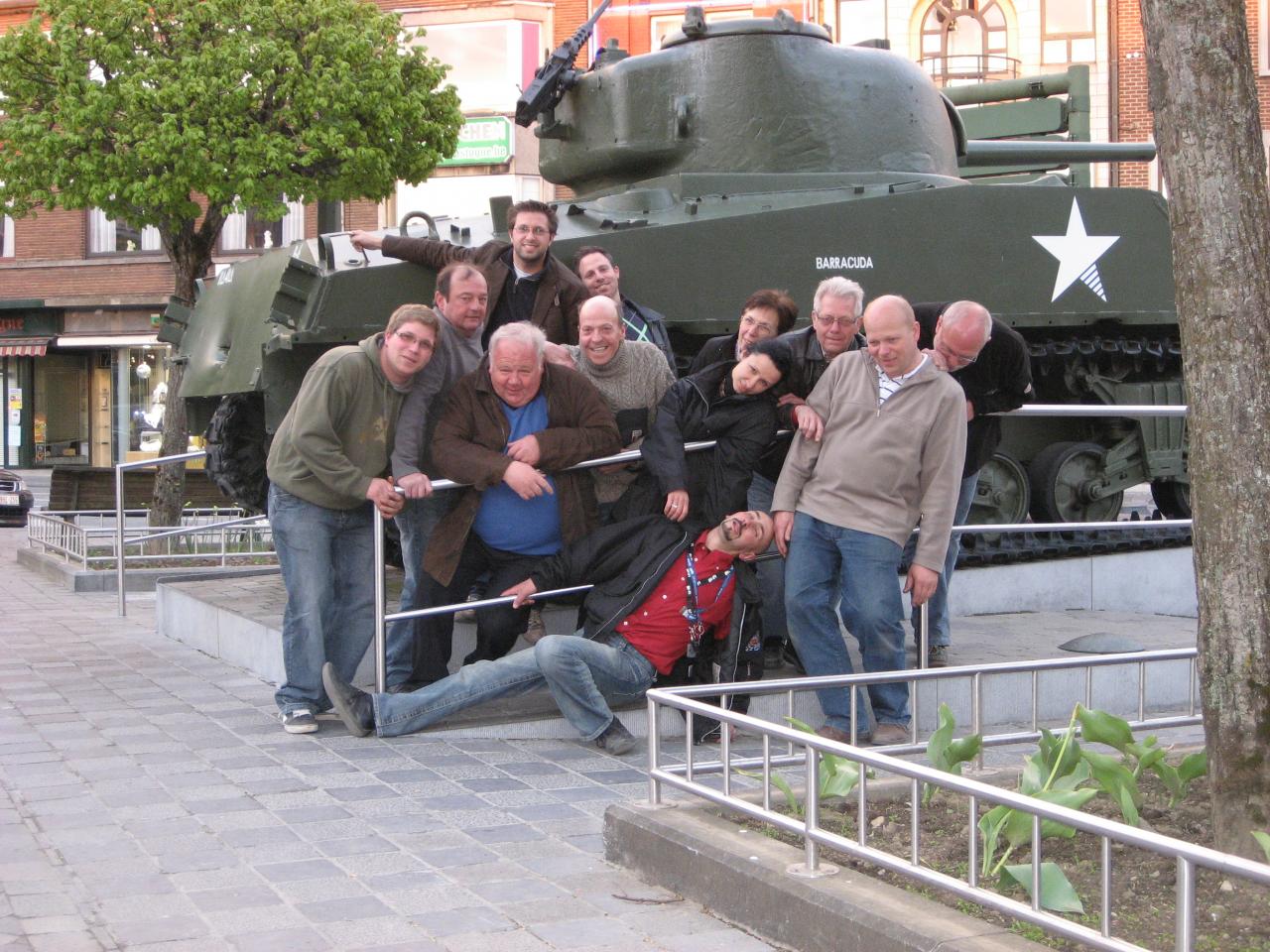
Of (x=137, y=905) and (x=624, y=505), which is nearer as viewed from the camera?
(x=137, y=905)

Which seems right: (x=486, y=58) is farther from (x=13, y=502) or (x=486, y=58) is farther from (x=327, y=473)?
(x=327, y=473)

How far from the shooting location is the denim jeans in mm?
7188

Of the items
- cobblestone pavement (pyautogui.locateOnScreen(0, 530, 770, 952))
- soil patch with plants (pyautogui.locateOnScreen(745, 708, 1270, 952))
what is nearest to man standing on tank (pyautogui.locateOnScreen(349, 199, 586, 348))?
cobblestone pavement (pyautogui.locateOnScreen(0, 530, 770, 952))

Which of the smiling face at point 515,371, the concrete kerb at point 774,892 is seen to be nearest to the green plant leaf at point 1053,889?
the concrete kerb at point 774,892

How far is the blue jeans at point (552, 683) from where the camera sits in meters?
6.37

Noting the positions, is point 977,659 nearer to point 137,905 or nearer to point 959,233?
point 959,233

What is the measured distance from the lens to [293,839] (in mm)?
5246

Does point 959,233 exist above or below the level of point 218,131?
below

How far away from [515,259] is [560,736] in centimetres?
231

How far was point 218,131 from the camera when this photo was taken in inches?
739

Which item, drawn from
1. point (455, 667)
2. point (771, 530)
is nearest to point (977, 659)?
point (771, 530)

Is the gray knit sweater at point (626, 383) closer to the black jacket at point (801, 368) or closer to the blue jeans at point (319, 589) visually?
the black jacket at point (801, 368)

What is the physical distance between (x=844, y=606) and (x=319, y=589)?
2.14 m

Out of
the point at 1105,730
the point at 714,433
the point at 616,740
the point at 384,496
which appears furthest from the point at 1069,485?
the point at 1105,730
